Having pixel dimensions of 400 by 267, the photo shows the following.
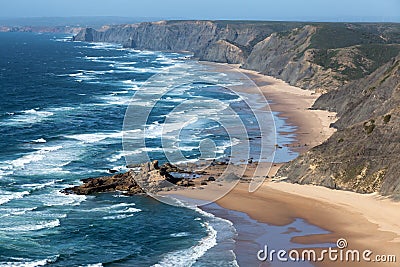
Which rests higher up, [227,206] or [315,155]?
[315,155]

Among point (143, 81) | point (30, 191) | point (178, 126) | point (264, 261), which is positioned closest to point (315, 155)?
point (264, 261)

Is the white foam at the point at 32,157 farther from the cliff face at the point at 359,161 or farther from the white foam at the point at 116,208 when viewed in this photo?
the cliff face at the point at 359,161

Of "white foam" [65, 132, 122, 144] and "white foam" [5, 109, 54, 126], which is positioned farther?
"white foam" [5, 109, 54, 126]

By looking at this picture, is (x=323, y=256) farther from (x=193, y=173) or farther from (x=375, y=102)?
(x=375, y=102)

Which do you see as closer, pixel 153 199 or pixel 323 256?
pixel 323 256

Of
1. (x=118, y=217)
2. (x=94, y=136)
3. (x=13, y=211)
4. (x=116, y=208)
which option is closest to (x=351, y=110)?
(x=94, y=136)

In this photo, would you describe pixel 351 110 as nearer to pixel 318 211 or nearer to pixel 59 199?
pixel 318 211

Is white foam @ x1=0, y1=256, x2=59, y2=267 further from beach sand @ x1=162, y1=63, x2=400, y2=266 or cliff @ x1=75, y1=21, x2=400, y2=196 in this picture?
cliff @ x1=75, y1=21, x2=400, y2=196

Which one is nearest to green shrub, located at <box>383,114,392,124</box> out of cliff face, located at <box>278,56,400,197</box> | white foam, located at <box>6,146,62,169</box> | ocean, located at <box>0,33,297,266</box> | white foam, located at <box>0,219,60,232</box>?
cliff face, located at <box>278,56,400,197</box>
